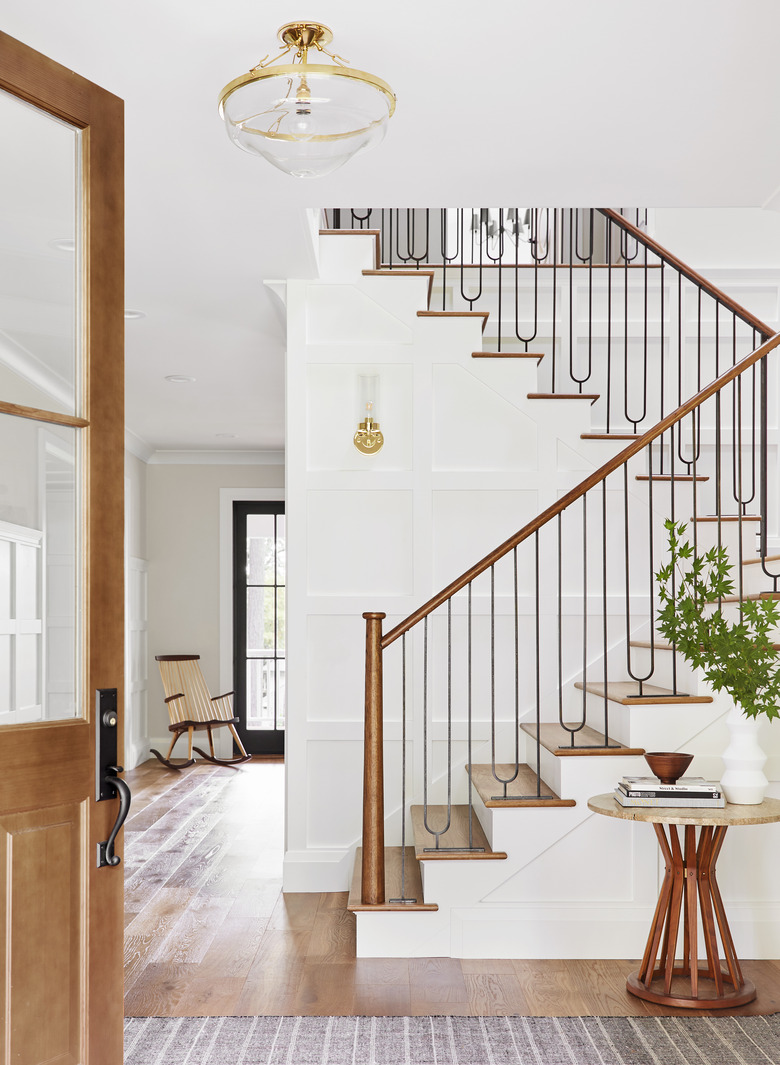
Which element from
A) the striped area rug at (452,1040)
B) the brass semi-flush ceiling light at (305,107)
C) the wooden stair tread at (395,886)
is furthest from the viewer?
the wooden stair tread at (395,886)

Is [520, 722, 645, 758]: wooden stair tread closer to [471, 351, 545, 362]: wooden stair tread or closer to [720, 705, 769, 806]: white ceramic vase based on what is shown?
[720, 705, 769, 806]: white ceramic vase

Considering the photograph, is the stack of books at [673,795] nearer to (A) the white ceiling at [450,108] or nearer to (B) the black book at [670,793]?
(B) the black book at [670,793]

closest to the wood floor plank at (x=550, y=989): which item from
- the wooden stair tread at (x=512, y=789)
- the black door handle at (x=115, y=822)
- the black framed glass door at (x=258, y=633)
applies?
the wooden stair tread at (x=512, y=789)

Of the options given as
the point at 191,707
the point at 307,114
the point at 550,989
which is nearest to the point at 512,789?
the point at 550,989

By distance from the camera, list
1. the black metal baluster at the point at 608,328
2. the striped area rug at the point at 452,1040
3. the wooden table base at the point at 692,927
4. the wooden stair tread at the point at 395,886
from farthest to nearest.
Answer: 1. the black metal baluster at the point at 608,328
2. the wooden stair tread at the point at 395,886
3. the wooden table base at the point at 692,927
4. the striped area rug at the point at 452,1040

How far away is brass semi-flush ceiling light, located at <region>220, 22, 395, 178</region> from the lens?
2.26 metres

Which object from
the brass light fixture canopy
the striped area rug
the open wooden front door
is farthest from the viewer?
the brass light fixture canopy

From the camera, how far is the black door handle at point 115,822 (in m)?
1.90

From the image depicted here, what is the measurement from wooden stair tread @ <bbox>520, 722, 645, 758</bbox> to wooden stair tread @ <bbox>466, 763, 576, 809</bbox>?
0.17 metres

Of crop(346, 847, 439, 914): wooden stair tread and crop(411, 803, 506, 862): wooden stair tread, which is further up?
crop(411, 803, 506, 862): wooden stair tread

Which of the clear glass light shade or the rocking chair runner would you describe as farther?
the rocking chair runner

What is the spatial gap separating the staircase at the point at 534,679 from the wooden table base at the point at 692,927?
→ 0.39 m

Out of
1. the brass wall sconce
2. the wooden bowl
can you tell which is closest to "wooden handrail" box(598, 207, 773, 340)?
the brass wall sconce

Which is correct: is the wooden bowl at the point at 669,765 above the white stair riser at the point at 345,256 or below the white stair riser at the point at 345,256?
below
